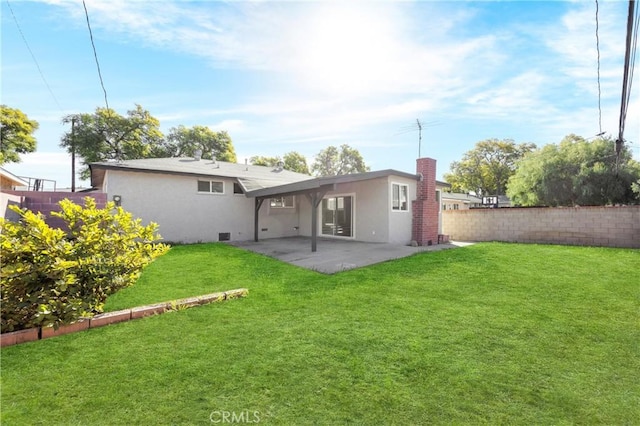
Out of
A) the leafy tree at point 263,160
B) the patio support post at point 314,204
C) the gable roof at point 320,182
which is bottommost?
the patio support post at point 314,204

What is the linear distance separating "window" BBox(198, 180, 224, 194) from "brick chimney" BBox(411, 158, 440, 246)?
8.56m

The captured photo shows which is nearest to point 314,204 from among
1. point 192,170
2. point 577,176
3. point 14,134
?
point 192,170

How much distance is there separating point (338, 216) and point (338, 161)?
3294cm

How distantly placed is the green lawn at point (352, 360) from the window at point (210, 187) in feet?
24.4

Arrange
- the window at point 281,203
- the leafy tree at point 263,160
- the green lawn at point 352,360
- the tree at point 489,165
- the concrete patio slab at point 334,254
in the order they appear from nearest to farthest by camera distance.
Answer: the green lawn at point 352,360 → the concrete patio slab at point 334,254 → the window at point 281,203 → the tree at point 489,165 → the leafy tree at point 263,160

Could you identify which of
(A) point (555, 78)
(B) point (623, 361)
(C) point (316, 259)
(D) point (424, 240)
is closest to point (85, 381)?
(B) point (623, 361)

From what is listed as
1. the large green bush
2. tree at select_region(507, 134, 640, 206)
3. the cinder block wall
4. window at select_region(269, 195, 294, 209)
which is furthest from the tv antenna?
the large green bush

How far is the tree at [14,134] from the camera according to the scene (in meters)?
22.5

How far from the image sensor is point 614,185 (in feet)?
55.8

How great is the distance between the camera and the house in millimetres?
11062

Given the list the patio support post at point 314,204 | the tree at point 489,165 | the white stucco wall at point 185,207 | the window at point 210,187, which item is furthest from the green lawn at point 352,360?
the tree at point 489,165

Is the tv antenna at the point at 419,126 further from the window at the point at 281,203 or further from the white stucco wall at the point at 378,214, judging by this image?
the window at the point at 281,203

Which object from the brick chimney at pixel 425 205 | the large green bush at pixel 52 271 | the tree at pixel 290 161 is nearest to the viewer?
the large green bush at pixel 52 271

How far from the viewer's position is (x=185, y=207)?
1212cm
